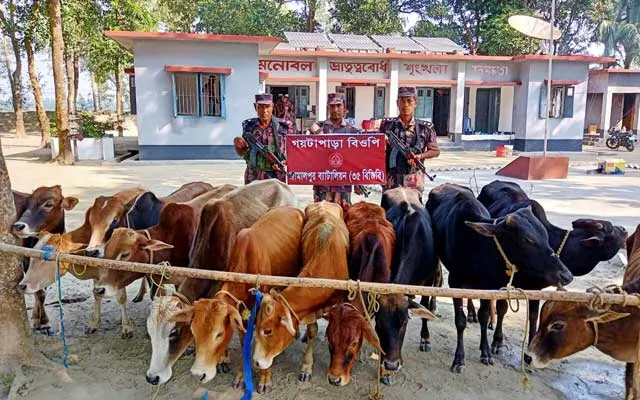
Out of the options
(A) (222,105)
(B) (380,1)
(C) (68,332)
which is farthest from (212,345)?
(B) (380,1)

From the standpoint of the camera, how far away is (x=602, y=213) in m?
9.13

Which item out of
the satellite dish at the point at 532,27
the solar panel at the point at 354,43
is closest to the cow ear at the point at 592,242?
the satellite dish at the point at 532,27

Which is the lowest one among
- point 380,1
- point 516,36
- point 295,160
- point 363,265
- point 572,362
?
point 572,362

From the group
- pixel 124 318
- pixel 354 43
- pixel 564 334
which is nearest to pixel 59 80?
pixel 354 43

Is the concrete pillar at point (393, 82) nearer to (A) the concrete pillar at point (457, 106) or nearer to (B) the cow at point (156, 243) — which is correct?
(A) the concrete pillar at point (457, 106)

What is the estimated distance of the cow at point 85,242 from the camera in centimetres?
390

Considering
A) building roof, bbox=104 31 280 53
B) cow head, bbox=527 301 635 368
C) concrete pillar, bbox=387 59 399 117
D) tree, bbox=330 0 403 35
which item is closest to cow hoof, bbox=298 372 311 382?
cow head, bbox=527 301 635 368

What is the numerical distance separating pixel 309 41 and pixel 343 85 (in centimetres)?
239

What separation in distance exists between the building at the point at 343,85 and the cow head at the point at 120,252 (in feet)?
42.3

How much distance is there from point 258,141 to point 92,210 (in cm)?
223

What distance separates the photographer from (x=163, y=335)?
10.1 ft

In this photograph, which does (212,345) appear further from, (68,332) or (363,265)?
(68,332)

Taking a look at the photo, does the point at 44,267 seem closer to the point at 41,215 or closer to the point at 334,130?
the point at 41,215

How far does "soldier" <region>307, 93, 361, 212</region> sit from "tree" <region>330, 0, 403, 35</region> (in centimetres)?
2140
